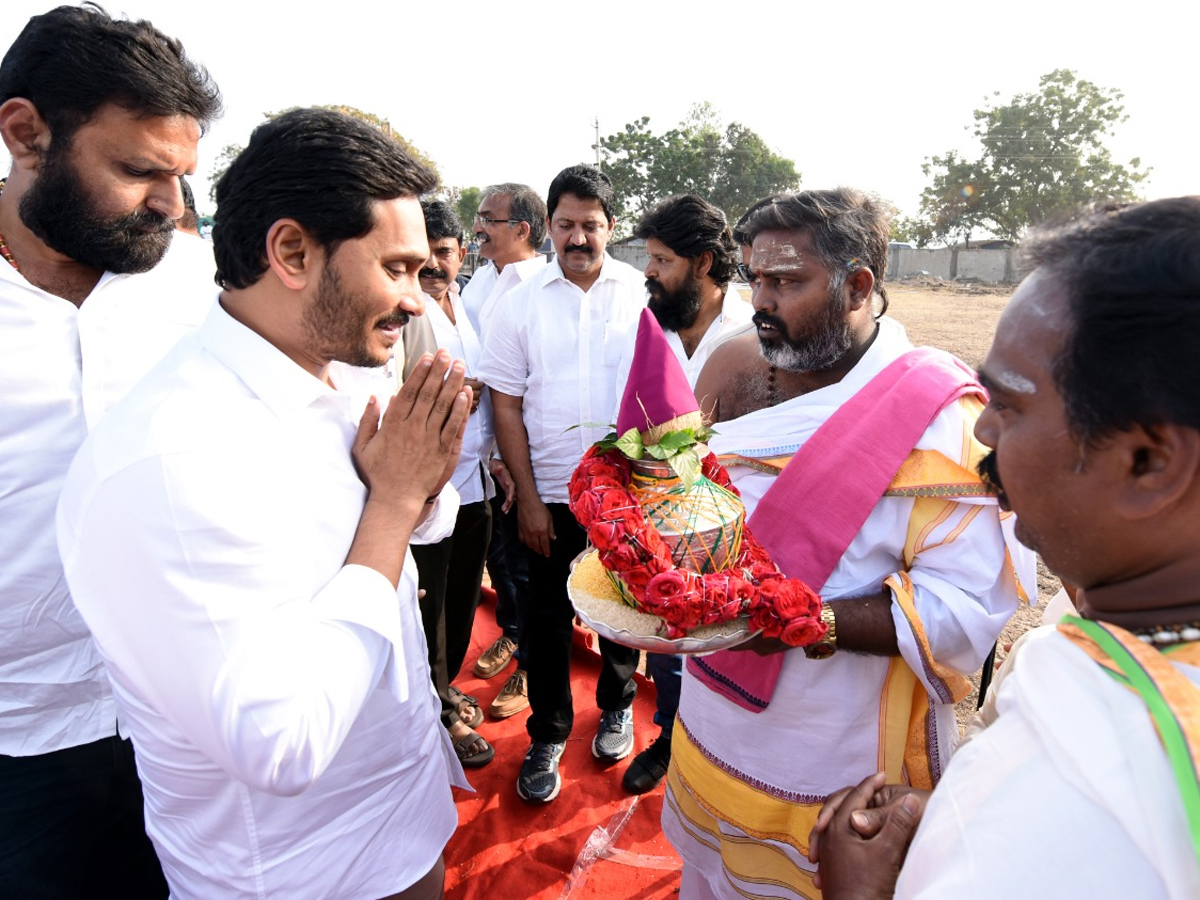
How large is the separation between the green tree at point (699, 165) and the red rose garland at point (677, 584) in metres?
50.6

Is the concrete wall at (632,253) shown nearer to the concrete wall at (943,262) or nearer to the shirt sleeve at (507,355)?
the concrete wall at (943,262)

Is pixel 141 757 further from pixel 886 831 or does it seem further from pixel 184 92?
pixel 184 92

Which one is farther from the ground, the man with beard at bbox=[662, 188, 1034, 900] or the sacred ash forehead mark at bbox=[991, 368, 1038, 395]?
the sacred ash forehead mark at bbox=[991, 368, 1038, 395]

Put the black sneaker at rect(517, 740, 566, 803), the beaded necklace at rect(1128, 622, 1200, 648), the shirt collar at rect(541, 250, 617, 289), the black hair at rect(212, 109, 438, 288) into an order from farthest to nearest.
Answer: the shirt collar at rect(541, 250, 617, 289) → the black sneaker at rect(517, 740, 566, 803) → the black hair at rect(212, 109, 438, 288) → the beaded necklace at rect(1128, 622, 1200, 648)

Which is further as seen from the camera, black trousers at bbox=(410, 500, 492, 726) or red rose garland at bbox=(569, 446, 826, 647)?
black trousers at bbox=(410, 500, 492, 726)

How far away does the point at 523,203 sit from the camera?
5883mm

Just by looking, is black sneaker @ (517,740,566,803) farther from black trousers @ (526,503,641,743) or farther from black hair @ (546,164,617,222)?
black hair @ (546,164,617,222)

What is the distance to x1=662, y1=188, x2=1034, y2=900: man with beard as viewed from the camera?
6.19ft

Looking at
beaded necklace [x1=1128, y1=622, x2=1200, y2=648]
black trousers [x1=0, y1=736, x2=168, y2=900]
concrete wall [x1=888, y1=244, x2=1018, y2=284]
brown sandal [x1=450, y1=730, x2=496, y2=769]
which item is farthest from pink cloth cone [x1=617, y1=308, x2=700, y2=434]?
concrete wall [x1=888, y1=244, x2=1018, y2=284]

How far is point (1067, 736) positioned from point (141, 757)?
1.82 metres

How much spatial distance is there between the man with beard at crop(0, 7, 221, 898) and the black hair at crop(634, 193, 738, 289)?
2519 mm

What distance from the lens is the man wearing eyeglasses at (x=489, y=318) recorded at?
14.0 ft

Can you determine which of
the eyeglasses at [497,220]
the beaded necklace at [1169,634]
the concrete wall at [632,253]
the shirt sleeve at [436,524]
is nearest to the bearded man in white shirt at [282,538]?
the shirt sleeve at [436,524]

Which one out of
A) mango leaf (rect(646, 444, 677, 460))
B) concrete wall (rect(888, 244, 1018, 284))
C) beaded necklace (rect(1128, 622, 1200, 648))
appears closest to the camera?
beaded necklace (rect(1128, 622, 1200, 648))
